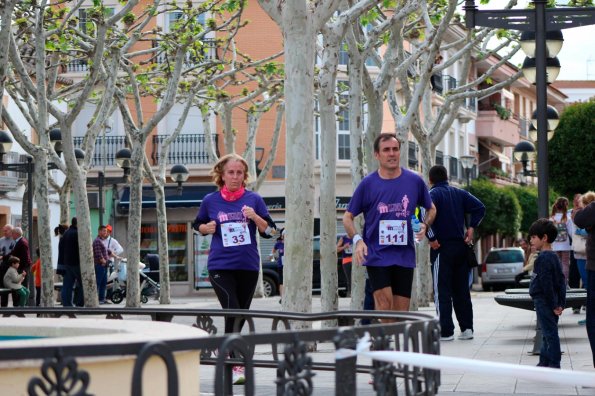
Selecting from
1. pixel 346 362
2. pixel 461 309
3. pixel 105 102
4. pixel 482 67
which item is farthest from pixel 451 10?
pixel 482 67

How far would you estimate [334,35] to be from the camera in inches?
658

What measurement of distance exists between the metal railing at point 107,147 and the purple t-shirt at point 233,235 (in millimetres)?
45029

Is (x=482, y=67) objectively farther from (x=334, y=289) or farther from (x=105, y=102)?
(x=334, y=289)

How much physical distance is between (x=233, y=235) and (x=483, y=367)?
6790 millimetres

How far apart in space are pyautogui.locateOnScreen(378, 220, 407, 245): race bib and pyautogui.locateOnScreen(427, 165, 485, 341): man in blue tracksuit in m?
4.52

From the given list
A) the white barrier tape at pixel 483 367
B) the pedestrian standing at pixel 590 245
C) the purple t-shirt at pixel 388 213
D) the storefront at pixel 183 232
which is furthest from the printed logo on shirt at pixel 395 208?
the storefront at pixel 183 232

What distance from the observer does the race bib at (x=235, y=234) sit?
1198 cm

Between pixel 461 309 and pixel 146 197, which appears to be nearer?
pixel 461 309

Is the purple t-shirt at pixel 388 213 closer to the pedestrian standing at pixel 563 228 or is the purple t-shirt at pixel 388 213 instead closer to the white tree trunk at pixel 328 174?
the white tree trunk at pixel 328 174

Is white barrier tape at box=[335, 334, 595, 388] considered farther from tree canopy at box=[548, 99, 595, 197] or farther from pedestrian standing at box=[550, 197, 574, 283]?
tree canopy at box=[548, 99, 595, 197]

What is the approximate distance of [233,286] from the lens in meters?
12.0

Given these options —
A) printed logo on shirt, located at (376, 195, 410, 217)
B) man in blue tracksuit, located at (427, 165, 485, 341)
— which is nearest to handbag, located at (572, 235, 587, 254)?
man in blue tracksuit, located at (427, 165, 485, 341)

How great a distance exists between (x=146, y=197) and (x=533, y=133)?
25.4 metres

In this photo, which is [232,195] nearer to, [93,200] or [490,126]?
[93,200]
